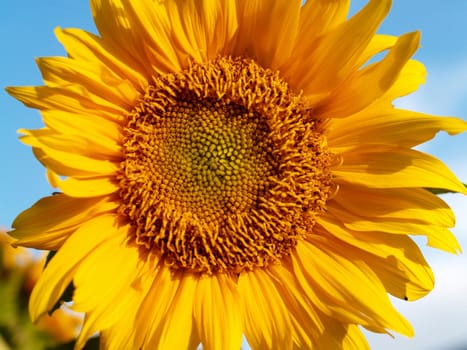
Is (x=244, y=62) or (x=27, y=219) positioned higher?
(x=244, y=62)

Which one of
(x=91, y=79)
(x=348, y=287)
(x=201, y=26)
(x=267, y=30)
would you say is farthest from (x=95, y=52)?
(x=348, y=287)

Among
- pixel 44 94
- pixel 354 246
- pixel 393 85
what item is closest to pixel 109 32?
pixel 44 94

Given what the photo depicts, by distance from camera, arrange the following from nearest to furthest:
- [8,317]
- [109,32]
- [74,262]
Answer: [8,317], [74,262], [109,32]

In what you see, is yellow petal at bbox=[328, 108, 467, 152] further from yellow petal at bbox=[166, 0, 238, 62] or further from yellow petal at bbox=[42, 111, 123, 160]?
yellow petal at bbox=[42, 111, 123, 160]

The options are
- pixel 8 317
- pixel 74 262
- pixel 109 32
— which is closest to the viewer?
pixel 8 317

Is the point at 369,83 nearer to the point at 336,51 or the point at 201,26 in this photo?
the point at 336,51

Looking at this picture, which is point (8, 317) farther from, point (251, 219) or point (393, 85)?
point (393, 85)
